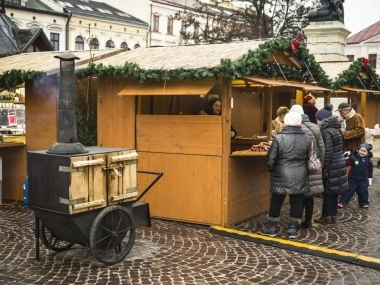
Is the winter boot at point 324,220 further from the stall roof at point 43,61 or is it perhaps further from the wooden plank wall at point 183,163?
the stall roof at point 43,61

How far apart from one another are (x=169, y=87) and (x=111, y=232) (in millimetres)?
2727

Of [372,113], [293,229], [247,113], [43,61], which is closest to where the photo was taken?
[293,229]

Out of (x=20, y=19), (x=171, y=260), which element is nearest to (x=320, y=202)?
(x=171, y=260)

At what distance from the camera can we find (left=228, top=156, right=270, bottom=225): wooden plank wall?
27.3ft

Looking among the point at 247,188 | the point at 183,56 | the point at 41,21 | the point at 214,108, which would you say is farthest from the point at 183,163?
the point at 41,21

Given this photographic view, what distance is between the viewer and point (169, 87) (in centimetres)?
815

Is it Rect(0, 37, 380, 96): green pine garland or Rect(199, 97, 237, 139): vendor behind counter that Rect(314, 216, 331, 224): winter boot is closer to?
Rect(199, 97, 237, 139): vendor behind counter

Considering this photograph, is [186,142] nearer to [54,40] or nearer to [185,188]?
[185,188]

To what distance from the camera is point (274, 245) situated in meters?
7.24

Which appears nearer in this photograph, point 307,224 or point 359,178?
point 307,224

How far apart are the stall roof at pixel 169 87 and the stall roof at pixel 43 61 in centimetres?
124

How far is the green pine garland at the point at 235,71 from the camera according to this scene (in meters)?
7.60

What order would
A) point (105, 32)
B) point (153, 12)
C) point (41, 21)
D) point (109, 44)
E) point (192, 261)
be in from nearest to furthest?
point (192, 261) < point (41, 21) < point (105, 32) < point (109, 44) < point (153, 12)

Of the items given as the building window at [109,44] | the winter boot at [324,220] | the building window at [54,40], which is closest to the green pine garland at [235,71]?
the winter boot at [324,220]
